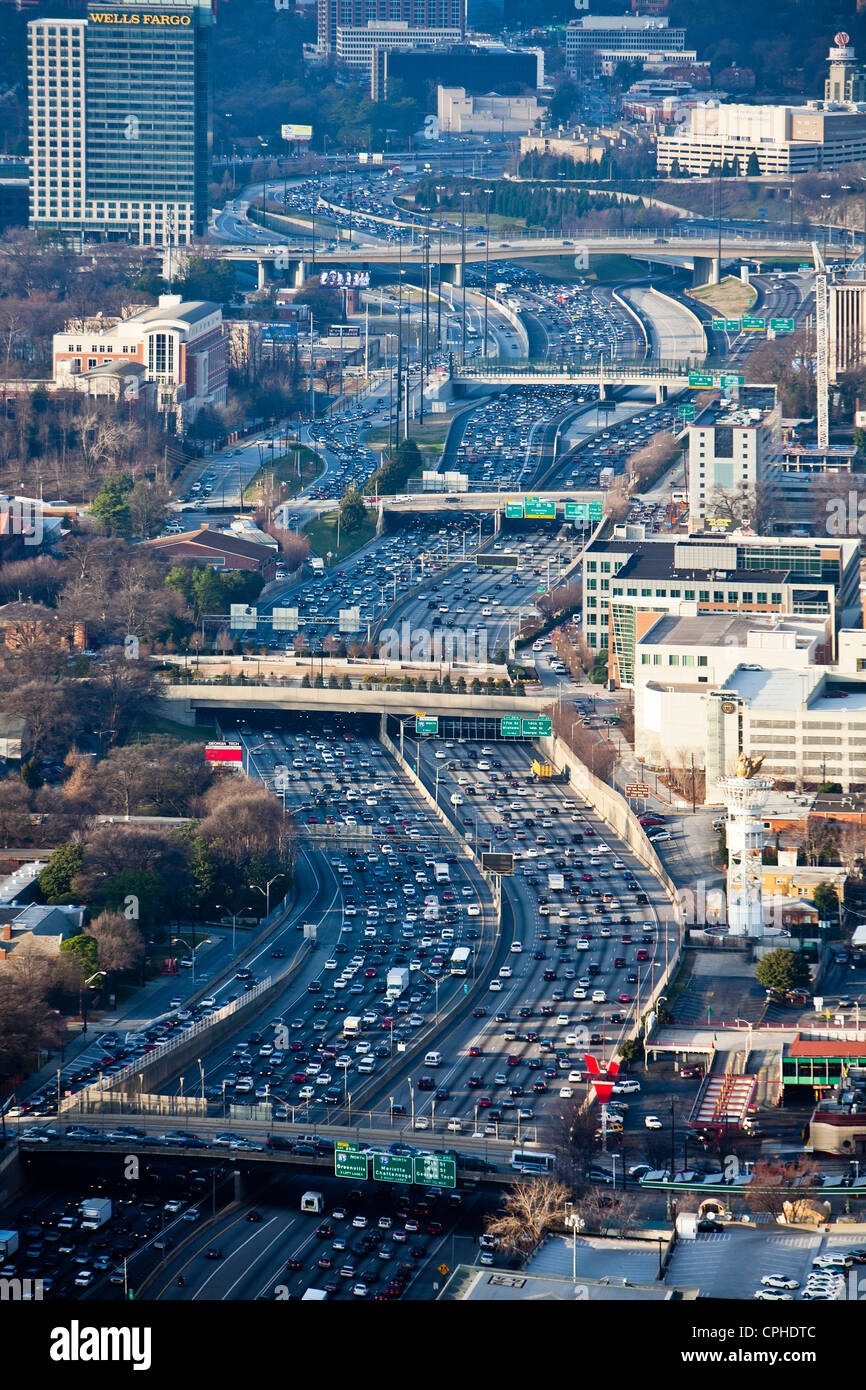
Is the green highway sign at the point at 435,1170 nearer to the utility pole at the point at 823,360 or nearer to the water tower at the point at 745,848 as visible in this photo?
Result: the water tower at the point at 745,848

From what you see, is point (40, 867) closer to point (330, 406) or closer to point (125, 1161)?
point (125, 1161)

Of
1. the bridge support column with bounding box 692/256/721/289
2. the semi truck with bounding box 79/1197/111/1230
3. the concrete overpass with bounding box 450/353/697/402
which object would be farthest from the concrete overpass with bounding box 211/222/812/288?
the semi truck with bounding box 79/1197/111/1230

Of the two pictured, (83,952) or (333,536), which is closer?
(83,952)

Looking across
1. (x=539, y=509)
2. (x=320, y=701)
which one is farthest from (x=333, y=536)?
(x=320, y=701)

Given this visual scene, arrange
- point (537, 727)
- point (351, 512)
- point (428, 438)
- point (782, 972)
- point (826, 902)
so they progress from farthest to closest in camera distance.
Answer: point (428, 438) → point (351, 512) → point (537, 727) → point (826, 902) → point (782, 972)

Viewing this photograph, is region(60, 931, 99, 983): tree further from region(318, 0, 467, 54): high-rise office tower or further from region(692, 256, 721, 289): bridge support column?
region(318, 0, 467, 54): high-rise office tower

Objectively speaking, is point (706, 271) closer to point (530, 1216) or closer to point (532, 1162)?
point (532, 1162)

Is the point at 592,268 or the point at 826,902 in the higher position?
the point at 592,268
